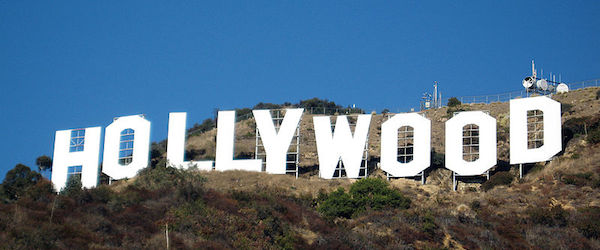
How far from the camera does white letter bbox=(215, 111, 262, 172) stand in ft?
202

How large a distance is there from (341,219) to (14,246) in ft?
64.7

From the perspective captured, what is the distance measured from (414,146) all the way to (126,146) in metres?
19.3

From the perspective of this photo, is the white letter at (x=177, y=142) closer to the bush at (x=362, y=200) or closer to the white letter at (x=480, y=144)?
the bush at (x=362, y=200)

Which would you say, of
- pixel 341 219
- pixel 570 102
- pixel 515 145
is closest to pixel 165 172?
pixel 341 219

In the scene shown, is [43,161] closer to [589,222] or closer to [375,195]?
[375,195]

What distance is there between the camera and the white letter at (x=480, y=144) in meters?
59.0

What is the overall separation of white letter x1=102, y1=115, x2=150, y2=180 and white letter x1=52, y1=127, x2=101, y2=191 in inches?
29.0

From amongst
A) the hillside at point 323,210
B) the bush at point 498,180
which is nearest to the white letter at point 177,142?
the hillside at point 323,210

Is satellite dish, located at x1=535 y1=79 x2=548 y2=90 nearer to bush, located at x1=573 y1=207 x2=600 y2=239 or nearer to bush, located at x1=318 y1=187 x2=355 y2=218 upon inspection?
bush, located at x1=573 y1=207 x2=600 y2=239

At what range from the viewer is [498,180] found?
195 feet

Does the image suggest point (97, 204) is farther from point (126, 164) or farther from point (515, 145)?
point (515, 145)

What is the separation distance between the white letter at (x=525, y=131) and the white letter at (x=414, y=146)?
211 inches

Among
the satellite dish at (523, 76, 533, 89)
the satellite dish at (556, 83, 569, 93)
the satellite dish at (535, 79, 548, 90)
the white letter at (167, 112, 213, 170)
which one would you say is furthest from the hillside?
the satellite dish at (556, 83, 569, 93)

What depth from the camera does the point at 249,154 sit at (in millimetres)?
70562
